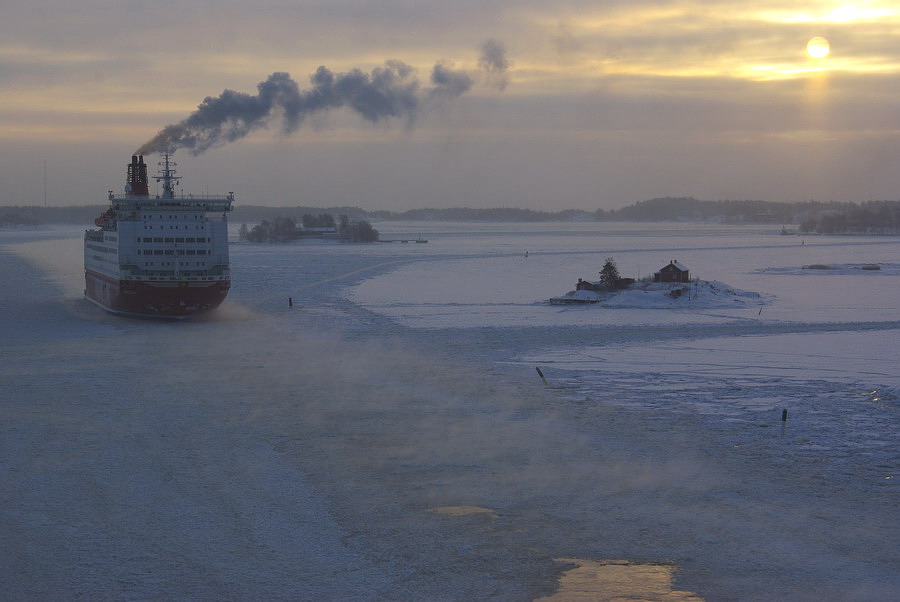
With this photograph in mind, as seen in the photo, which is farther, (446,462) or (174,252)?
(174,252)

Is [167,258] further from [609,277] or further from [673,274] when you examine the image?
[673,274]

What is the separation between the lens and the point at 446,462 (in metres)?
20.0

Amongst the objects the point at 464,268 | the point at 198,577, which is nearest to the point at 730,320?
the point at 198,577

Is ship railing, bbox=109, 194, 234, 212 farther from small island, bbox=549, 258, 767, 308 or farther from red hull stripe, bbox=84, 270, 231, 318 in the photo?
small island, bbox=549, 258, 767, 308

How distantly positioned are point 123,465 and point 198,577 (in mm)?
6957

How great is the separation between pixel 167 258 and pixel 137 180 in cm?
1444

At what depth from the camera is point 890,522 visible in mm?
16172

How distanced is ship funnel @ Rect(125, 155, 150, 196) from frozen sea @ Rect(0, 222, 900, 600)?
19004 mm

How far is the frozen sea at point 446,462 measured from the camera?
14.0 m

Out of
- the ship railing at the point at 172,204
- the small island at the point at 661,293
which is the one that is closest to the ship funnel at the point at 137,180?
the ship railing at the point at 172,204

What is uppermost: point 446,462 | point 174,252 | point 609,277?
point 174,252

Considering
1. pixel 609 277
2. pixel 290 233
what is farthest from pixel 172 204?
pixel 290 233

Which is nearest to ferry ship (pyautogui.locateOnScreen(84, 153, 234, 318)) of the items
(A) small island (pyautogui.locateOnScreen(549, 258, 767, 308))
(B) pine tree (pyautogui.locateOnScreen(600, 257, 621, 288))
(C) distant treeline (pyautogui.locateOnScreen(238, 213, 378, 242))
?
(A) small island (pyautogui.locateOnScreen(549, 258, 767, 308))

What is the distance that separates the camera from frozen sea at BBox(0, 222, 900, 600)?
46.0ft
